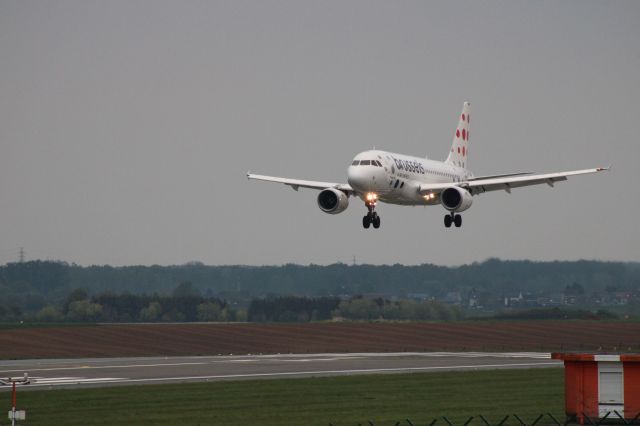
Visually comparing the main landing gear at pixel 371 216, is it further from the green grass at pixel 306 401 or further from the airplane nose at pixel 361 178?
the green grass at pixel 306 401

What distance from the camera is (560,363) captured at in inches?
3511

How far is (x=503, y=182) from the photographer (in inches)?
3570


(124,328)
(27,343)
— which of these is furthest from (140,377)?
(124,328)

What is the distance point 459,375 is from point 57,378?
2541 cm

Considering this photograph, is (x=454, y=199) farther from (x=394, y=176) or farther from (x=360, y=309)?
(x=360, y=309)

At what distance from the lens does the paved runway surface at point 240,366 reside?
7962cm

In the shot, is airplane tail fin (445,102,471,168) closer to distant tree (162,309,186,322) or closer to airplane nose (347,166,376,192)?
airplane nose (347,166,376,192)

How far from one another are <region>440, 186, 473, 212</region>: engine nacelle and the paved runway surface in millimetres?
11065

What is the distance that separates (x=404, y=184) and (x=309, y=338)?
40.2 m

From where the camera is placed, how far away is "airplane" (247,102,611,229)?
267 ft

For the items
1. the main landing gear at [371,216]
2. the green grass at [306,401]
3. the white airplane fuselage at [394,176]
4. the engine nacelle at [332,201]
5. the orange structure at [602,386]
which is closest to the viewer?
the orange structure at [602,386]

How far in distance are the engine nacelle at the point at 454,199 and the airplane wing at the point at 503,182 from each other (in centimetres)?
46

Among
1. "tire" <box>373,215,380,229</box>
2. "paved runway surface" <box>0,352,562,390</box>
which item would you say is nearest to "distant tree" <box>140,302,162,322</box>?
"paved runway surface" <box>0,352,562,390</box>

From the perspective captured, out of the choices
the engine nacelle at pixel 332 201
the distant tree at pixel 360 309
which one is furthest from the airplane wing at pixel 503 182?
the distant tree at pixel 360 309
